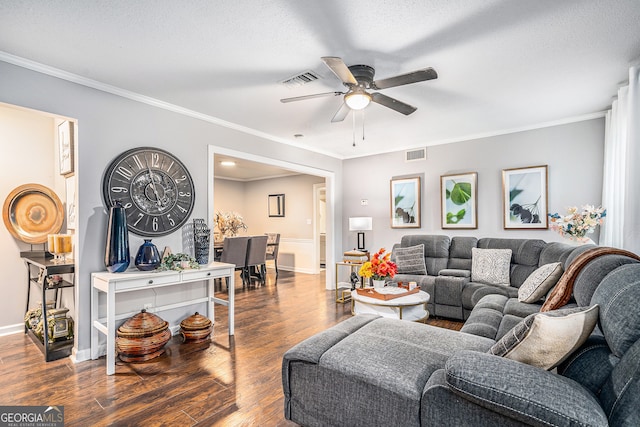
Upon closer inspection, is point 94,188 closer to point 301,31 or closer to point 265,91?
point 265,91

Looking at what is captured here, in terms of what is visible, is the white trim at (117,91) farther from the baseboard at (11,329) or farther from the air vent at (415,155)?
the baseboard at (11,329)

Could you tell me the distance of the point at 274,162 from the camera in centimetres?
470

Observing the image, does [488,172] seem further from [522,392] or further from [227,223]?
[227,223]

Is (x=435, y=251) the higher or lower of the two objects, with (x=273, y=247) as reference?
higher

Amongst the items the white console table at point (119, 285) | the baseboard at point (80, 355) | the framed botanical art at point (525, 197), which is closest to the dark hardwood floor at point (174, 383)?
the baseboard at point (80, 355)

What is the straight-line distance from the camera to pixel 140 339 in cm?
280

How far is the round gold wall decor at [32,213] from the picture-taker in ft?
11.6

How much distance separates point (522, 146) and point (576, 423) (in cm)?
419

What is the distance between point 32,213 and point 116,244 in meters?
1.69

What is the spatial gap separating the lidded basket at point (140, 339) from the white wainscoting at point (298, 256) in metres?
4.86

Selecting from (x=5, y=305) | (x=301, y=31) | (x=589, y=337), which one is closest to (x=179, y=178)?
(x=301, y=31)

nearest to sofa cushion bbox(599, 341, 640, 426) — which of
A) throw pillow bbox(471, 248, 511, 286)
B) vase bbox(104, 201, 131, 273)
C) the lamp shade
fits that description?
throw pillow bbox(471, 248, 511, 286)

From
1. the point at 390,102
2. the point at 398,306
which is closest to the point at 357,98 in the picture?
the point at 390,102

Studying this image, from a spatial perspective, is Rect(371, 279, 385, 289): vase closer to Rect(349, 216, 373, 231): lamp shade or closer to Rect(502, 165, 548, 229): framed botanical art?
Rect(349, 216, 373, 231): lamp shade
